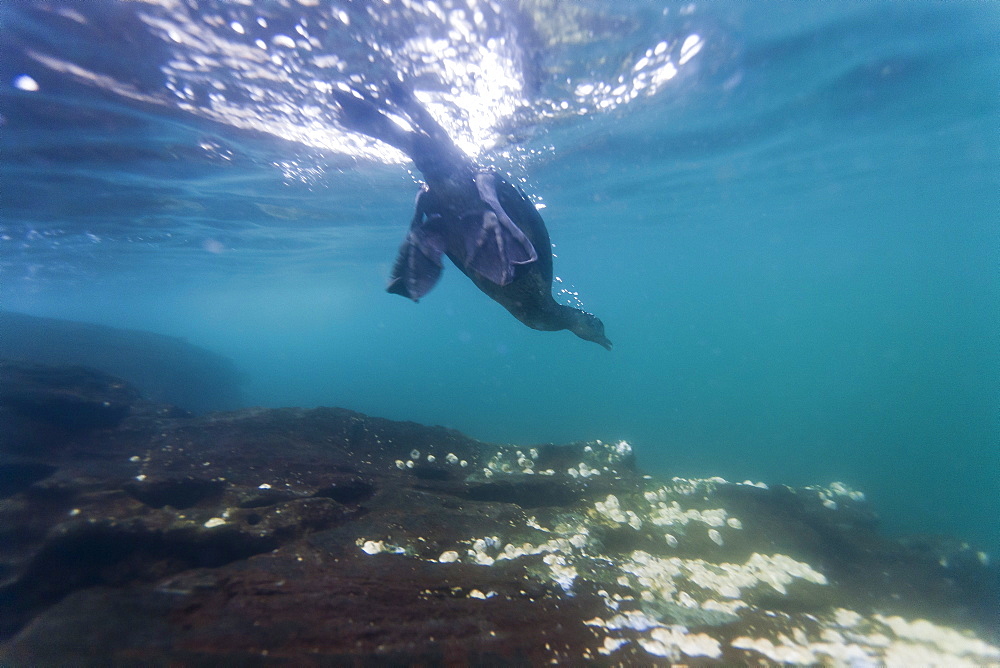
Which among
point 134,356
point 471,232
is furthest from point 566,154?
point 134,356

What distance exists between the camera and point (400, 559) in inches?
157

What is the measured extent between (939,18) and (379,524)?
1581cm

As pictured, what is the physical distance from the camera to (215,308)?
65.1m

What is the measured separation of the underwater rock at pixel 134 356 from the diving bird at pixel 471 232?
18842mm

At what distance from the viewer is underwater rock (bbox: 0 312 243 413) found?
2062 cm

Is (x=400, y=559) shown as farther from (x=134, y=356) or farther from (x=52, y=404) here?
(x=134, y=356)

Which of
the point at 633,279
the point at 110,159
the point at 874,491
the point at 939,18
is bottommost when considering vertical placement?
the point at 874,491

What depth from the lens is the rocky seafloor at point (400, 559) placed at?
2893mm

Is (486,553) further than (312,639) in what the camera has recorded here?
Yes

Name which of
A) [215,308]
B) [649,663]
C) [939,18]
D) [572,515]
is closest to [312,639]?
[649,663]

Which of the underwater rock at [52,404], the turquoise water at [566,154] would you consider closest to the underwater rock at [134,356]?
the turquoise water at [566,154]

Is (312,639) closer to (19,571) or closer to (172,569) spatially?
(172,569)

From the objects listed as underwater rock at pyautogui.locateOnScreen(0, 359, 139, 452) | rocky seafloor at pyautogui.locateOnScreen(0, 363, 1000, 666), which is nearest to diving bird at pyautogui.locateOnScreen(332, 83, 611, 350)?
rocky seafloor at pyautogui.locateOnScreen(0, 363, 1000, 666)

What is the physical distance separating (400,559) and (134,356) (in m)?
26.6
